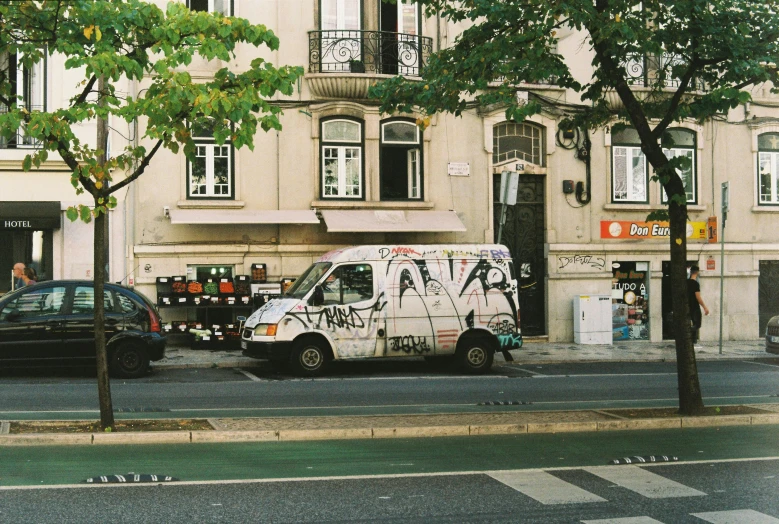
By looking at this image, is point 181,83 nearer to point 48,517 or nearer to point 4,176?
point 48,517

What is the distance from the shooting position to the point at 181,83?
970 cm

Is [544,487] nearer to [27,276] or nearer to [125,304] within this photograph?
[125,304]

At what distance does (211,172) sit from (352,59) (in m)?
4.05

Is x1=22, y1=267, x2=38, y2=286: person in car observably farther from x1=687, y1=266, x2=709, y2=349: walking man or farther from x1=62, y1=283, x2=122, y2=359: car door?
x1=687, y1=266, x2=709, y2=349: walking man

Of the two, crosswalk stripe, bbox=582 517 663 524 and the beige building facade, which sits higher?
the beige building facade

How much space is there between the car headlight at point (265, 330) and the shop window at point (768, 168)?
602 inches

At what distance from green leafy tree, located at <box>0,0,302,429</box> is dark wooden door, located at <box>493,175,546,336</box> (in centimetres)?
1470

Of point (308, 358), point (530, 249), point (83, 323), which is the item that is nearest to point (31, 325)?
point (83, 323)

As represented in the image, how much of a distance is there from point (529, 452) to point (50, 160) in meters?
15.1

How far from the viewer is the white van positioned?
16688 millimetres

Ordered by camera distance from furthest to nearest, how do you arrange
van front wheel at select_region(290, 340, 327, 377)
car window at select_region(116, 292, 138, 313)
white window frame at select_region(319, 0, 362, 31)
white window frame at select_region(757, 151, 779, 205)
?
white window frame at select_region(757, 151, 779, 205)
white window frame at select_region(319, 0, 362, 31)
van front wheel at select_region(290, 340, 327, 377)
car window at select_region(116, 292, 138, 313)

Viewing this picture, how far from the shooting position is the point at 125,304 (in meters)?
16.1

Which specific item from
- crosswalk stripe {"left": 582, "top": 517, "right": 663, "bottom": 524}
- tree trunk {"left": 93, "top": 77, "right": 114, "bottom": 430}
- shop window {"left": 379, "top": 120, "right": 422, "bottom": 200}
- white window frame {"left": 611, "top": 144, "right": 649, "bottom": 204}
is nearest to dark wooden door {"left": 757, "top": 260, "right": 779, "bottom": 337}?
white window frame {"left": 611, "top": 144, "right": 649, "bottom": 204}

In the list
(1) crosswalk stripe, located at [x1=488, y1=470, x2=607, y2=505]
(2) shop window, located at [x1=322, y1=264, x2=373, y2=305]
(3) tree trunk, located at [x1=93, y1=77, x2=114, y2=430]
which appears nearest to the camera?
(1) crosswalk stripe, located at [x1=488, y1=470, x2=607, y2=505]
